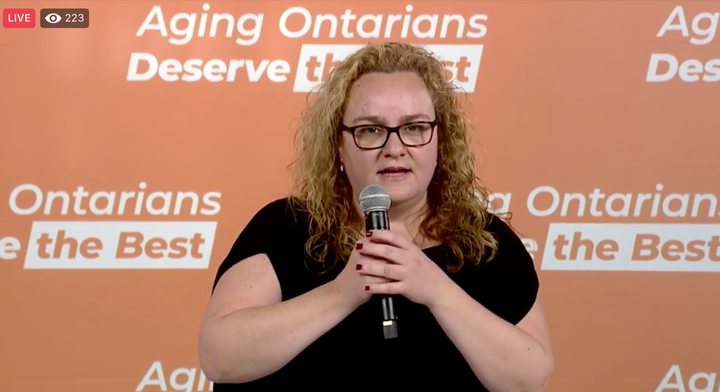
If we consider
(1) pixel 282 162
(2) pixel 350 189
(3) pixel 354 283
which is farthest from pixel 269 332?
(1) pixel 282 162

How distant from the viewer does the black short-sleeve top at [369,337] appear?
1.37m

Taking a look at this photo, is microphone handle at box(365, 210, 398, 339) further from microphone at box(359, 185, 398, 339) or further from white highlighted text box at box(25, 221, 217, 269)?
white highlighted text box at box(25, 221, 217, 269)

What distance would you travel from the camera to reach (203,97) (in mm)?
2461

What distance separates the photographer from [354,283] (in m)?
1.22

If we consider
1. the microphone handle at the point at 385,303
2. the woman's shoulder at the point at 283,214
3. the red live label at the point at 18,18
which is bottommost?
the microphone handle at the point at 385,303

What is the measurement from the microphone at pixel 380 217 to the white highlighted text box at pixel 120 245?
1.28m

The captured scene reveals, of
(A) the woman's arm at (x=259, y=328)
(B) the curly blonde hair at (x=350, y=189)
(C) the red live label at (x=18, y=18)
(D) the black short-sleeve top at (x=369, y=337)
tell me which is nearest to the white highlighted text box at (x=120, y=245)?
(C) the red live label at (x=18, y=18)

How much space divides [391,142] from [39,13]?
5.20ft

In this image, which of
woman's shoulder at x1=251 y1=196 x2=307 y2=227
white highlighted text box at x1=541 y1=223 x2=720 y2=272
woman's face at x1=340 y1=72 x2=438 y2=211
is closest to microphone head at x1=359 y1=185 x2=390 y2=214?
woman's face at x1=340 y1=72 x2=438 y2=211

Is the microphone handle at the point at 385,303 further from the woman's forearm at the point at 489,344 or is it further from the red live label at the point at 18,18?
the red live label at the point at 18,18

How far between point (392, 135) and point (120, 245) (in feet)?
4.48

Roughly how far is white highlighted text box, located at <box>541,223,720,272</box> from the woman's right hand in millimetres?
1370

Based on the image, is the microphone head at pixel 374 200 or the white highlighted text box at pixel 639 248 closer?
the microphone head at pixel 374 200

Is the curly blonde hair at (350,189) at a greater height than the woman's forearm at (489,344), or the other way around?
the curly blonde hair at (350,189)
